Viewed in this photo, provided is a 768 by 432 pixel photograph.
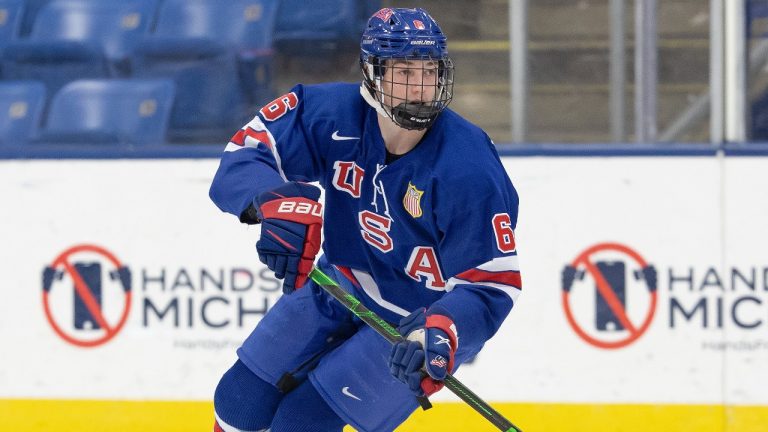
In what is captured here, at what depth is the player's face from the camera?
2.46 m

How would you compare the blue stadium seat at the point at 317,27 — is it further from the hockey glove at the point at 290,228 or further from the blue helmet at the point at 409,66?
the hockey glove at the point at 290,228

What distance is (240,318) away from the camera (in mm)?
3730

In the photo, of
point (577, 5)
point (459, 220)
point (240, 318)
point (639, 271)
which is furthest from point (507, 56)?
point (459, 220)

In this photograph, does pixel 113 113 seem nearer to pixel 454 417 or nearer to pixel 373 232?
pixel 454 417

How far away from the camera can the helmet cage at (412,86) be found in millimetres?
2451

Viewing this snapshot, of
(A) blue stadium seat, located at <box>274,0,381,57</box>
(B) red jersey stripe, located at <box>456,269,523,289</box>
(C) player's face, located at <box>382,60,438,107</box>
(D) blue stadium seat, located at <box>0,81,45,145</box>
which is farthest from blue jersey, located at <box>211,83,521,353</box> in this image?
(D) blue stadium seat, located at <box>0,81,45,145</box>

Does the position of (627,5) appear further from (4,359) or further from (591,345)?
(4,359)

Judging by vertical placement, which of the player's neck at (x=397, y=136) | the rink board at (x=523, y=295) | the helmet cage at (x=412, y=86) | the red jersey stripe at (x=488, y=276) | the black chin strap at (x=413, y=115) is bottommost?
the rink board at (x=523, y=295)

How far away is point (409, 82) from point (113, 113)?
1559 mm

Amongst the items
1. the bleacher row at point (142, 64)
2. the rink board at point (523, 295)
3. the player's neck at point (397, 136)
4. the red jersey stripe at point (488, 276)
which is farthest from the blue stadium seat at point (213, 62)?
the red jersey stripe at point (488, 276)

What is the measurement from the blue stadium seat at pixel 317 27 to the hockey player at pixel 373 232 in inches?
39.1

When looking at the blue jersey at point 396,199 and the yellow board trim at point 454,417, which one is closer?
the blue jersey at point 396,199

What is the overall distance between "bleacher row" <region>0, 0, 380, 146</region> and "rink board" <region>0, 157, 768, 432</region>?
0.12 metres

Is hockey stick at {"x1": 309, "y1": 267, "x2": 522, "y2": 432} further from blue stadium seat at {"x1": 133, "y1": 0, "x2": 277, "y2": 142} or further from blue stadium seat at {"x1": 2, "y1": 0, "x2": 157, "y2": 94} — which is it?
blue stadium seat at {"x1": 2, "y1": 0, "x2": 157, "y2": 94}
